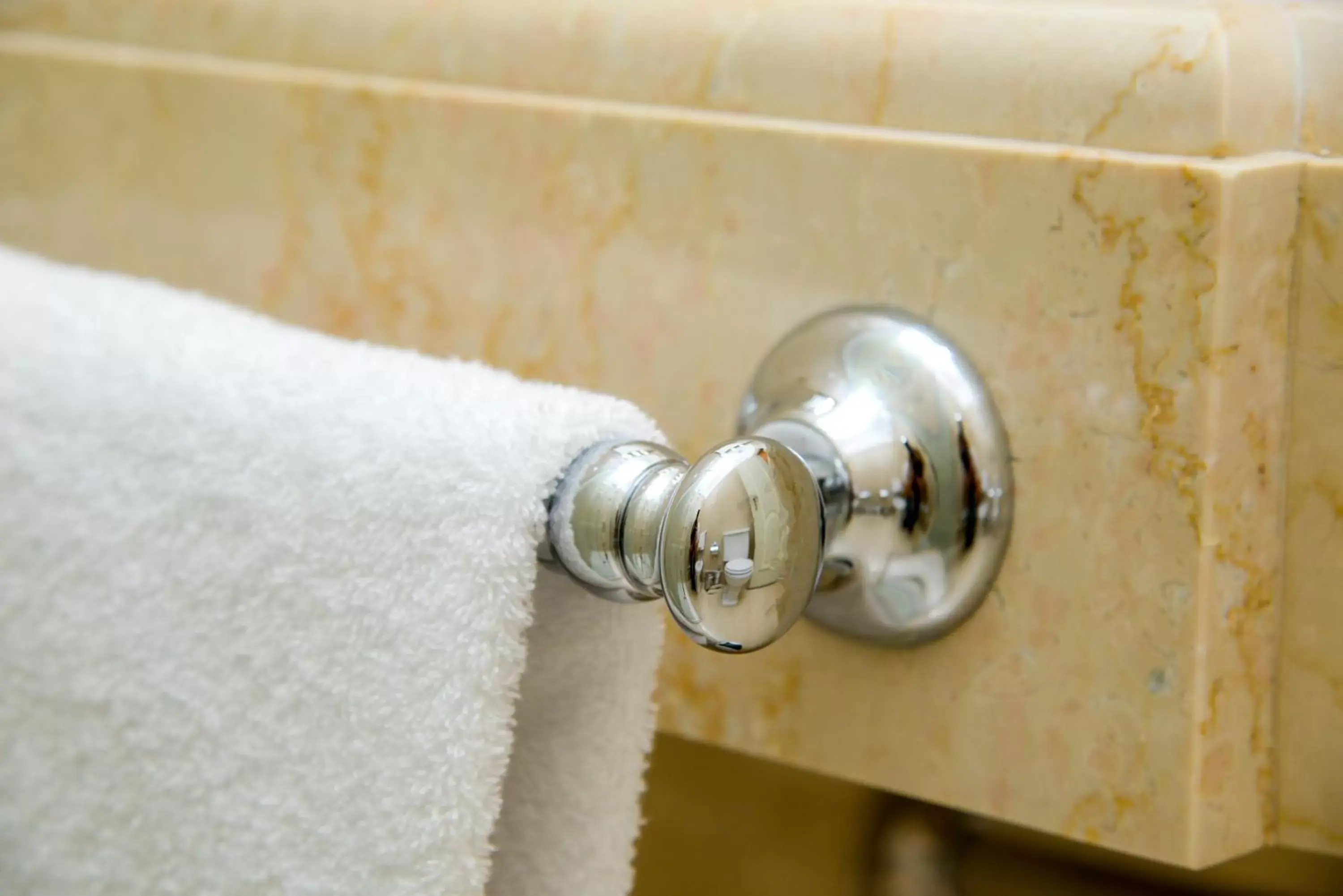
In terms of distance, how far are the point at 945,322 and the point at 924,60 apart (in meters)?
0.06

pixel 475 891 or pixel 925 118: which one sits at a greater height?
pixel 925 118

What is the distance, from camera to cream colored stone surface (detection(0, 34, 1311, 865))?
29cm

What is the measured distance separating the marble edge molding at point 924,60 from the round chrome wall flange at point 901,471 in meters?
0.05

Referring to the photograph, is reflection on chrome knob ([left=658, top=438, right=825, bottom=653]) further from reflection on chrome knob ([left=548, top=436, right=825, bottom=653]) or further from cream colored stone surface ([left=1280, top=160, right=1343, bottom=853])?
cream colored stone surface ([left=1280, top=160, right=1343, bottom=853])

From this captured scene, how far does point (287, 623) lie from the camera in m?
0.32

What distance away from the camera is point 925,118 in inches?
12.3

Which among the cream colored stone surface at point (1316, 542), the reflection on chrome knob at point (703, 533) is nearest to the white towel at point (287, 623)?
the reflection on chrome knob at point (703, 533)

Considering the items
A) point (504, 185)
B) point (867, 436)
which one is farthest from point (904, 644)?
point (504, 185)

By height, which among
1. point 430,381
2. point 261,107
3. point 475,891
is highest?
point 261,107

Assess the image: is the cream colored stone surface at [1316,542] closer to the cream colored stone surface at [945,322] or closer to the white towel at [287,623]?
the cream colored stone surface at [945,322]

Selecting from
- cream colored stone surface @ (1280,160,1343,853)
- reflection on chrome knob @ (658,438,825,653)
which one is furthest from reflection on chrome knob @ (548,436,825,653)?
cream colored stone surface @ (1280,160,1343,853)

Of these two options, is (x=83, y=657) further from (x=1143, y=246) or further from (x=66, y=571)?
(x=1143, y=246)

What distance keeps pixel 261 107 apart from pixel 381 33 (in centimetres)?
5

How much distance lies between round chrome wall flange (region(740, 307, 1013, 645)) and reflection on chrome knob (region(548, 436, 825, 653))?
39mm
